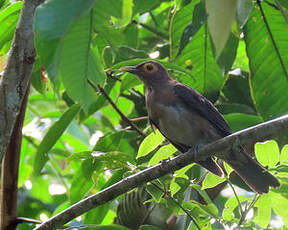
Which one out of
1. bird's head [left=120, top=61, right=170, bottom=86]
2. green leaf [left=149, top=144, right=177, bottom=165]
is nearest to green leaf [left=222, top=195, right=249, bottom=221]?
green leaf [left=149, top=144, right=177, bottom=165]

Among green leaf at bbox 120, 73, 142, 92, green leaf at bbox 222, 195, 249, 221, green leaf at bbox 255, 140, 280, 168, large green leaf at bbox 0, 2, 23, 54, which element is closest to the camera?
green leaf at bbox 255, 140, 280, 168

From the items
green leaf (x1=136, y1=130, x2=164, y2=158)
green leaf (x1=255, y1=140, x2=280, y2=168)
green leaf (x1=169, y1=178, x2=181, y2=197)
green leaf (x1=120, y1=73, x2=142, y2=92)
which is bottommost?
green leaf (x1=169, y1=178, x2=181, y2=197)

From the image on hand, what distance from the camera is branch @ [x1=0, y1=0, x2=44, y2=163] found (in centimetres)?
214

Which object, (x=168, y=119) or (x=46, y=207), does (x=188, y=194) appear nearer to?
(x=168, y=119)

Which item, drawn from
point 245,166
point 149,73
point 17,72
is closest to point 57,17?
point 17,72

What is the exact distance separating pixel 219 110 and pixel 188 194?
1084mm

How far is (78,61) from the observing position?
5.30ft

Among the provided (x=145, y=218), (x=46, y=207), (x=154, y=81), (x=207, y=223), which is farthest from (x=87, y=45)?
(x=46, y=207)

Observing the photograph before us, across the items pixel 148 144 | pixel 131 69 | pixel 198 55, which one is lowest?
pixel 148 144

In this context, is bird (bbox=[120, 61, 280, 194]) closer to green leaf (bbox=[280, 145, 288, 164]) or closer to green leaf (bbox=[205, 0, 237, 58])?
green leaf (bbox=[280, 145, 288, 164])

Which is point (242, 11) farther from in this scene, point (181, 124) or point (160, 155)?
point (181, 124)

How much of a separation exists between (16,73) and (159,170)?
86cm

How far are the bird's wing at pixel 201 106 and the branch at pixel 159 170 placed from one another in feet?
4.71

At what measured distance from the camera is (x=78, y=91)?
5.27 ft
